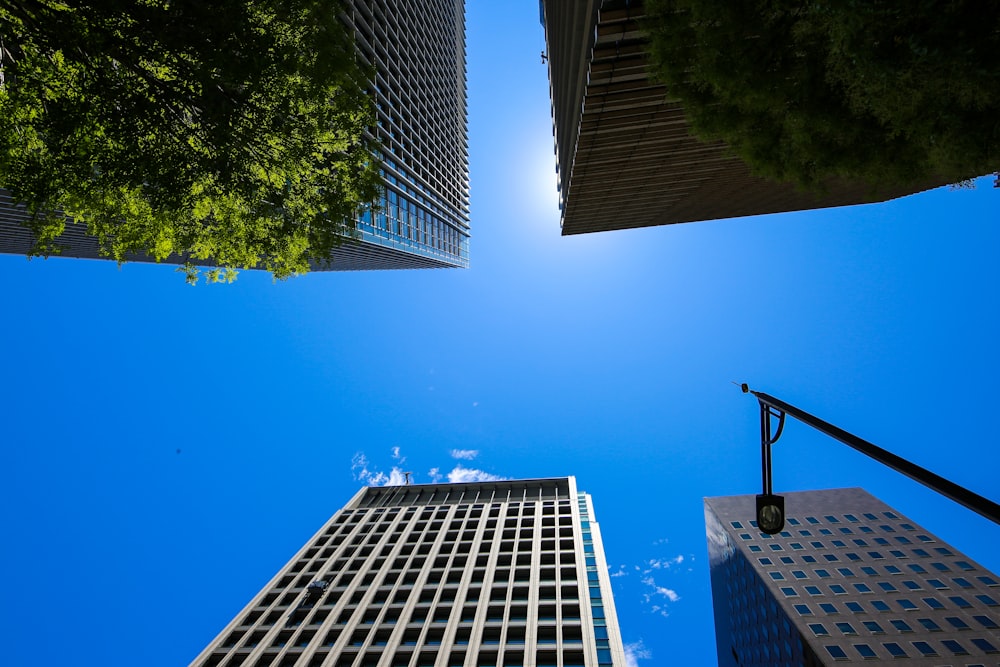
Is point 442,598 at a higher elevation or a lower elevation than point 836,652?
higher

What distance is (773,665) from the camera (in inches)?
2048

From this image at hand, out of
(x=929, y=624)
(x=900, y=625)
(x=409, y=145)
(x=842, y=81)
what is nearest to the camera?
(x=842, y=81)

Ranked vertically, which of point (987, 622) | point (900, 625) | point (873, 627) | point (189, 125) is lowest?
point (873, 627)

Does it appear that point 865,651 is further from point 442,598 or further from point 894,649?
point 442,598

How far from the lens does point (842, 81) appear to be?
24.7ft

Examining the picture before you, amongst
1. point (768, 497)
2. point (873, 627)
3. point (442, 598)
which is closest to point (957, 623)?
point (873, 627)

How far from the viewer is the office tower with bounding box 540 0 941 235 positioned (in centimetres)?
1706

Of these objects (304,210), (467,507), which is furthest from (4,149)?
(467,507)

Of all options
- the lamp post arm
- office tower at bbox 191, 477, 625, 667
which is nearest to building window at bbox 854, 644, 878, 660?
office tower at bbox 191, 477, 625, 667

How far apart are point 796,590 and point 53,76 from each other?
70682 mm

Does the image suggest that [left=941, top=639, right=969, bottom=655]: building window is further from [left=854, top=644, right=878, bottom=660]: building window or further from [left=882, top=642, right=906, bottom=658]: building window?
[left=854, top=644, right=878, bottom=660]: building window

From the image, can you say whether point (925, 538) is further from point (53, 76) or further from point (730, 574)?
point (53, 76)

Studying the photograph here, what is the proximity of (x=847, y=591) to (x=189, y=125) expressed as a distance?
233ft

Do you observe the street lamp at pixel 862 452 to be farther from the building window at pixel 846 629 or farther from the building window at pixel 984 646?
the building window at pixel 984 646
